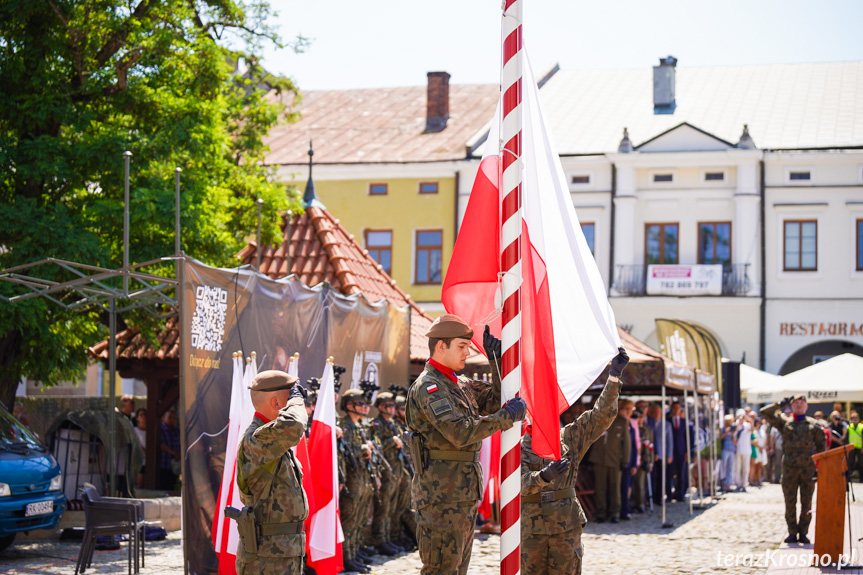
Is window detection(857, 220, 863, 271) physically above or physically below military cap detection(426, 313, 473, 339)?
above

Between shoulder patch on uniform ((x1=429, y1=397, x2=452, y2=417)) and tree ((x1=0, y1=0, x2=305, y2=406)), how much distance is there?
8.62 m

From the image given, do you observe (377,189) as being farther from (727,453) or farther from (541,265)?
(541,265)

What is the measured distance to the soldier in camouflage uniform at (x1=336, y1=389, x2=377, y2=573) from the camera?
11844mm

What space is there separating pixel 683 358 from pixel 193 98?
47.8ft

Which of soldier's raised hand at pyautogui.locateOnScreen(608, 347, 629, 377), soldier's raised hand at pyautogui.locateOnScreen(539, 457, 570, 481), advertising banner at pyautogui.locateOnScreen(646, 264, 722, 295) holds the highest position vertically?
advertising banner at pyautogui.locateOnScreen(646, 264, 722, 295)

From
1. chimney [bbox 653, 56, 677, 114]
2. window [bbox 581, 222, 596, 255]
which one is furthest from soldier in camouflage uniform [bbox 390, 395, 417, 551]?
chimney [bbox 653, 56, 677, 114]

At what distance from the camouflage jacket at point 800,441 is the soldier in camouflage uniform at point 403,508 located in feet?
15.8

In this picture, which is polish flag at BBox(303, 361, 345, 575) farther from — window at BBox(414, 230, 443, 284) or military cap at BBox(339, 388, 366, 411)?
window at BBox(414, 230, 443, 284)

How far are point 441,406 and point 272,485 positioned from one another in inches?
56.6

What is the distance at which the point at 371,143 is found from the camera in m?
39.7

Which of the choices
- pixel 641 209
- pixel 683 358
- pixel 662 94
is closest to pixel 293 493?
pixel 683 358

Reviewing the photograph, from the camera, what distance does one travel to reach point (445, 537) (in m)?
6.75

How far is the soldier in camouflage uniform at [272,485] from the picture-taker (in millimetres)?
7082

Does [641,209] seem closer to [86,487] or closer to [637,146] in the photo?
[637,146]
